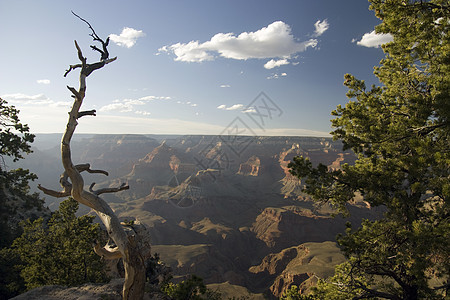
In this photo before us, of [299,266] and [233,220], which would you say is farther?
[233,220]

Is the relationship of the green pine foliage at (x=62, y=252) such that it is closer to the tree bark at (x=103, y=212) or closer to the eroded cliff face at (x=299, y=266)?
the tree bark at (x=103, y=212)

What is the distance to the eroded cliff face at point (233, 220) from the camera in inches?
2534

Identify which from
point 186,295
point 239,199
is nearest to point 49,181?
point 239,199

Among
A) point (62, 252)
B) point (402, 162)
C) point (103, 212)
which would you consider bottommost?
point (62, 252)

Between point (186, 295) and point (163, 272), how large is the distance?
12233 mm

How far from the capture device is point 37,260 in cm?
1199

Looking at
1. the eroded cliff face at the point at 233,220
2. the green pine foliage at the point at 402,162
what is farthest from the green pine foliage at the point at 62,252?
the eroded cliff face at the point at 233,220

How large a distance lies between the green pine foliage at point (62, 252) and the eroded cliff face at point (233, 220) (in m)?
42.4

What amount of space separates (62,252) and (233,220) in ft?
330

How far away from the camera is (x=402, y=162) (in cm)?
718

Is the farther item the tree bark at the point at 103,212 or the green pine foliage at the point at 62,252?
the green pine foliage at the point at 62,252

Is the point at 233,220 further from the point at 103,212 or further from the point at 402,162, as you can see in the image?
the point at 103,212

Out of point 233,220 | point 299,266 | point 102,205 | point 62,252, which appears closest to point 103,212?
point 102,205

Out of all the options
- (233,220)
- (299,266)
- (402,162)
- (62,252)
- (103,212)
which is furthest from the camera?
(233,220)
